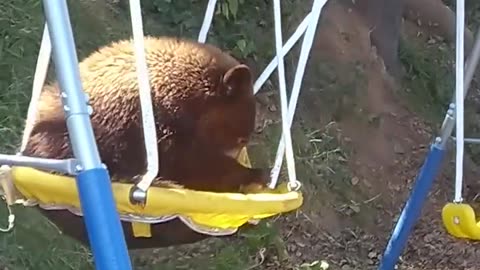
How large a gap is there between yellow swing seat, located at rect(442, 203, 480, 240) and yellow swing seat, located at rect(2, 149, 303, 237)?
0.45 m

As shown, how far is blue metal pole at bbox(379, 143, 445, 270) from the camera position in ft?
6.17

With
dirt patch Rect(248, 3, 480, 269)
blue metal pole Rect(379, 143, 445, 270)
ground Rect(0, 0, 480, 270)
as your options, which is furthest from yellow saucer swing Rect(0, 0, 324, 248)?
dirt patch Rect(248, 3, 480, 269)

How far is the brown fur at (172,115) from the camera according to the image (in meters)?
1.35

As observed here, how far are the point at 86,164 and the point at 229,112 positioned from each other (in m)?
0.49

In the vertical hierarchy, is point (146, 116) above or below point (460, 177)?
above

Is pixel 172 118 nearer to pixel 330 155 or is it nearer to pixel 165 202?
pixel 165 202

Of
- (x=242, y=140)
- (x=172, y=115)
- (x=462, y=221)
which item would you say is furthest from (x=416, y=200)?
(x=172, y=115)

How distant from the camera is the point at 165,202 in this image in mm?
1143

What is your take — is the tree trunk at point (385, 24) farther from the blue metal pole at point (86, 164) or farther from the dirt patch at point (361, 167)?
the blue metal pole at point (86, 164)

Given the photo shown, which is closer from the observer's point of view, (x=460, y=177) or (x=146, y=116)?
(x=146, y=116)

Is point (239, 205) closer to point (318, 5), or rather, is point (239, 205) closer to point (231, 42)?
point (318, 5)

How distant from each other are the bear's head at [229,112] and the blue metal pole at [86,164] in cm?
39

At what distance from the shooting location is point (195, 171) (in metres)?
1.36

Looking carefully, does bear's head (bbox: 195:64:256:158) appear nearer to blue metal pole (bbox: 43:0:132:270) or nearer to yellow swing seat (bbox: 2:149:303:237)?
yellow swing seat (bbox: 2:149:303:237)
